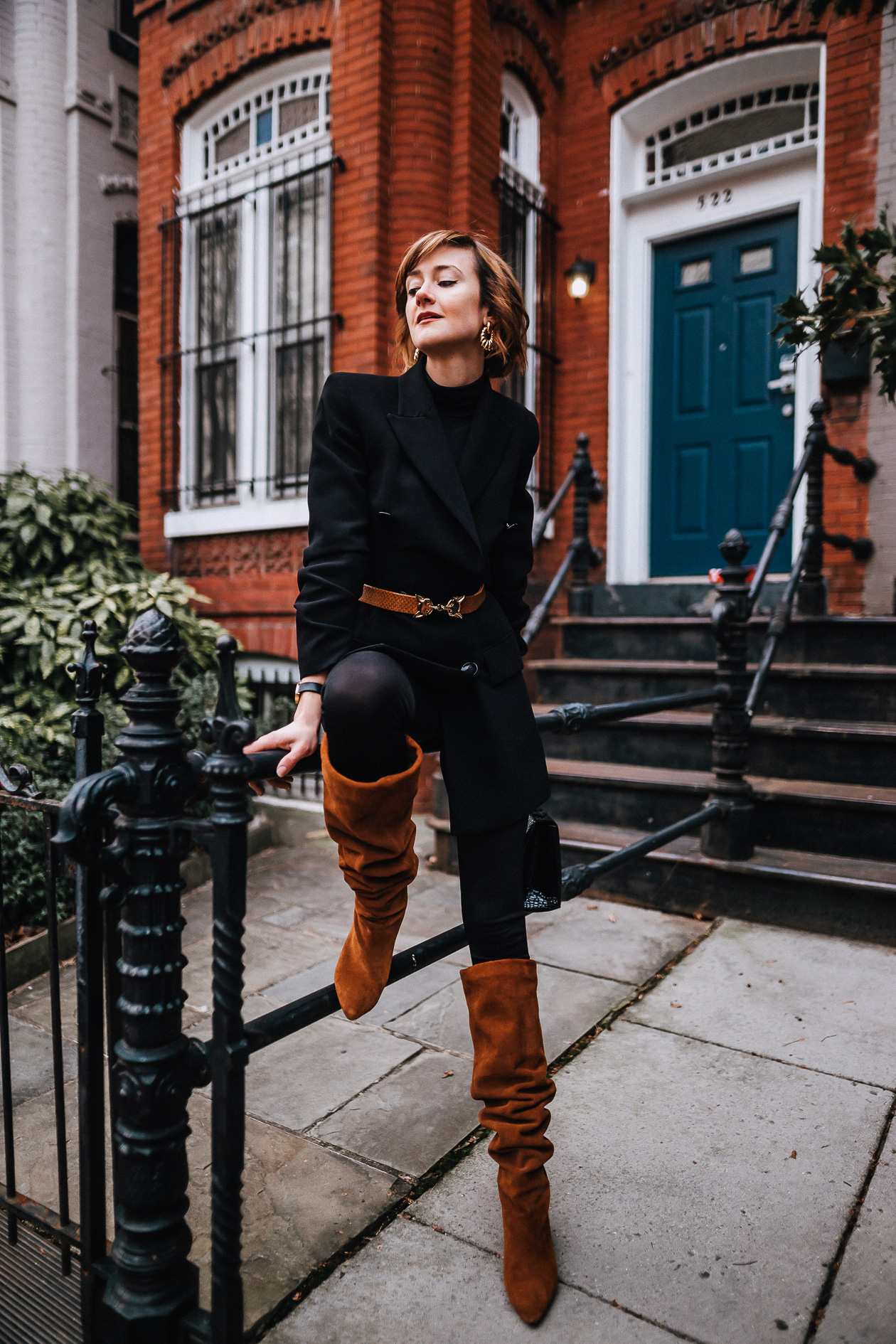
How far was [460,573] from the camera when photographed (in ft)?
5.55

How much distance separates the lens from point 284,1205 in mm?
1958

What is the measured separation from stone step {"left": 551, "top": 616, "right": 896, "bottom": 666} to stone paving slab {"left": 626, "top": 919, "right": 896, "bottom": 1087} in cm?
165

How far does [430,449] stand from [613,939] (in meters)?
2.46

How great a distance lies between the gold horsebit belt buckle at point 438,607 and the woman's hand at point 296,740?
0.79ft

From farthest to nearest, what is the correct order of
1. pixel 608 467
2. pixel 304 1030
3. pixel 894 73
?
pixel 608 467
pixel 894 73
pixel 304 1030

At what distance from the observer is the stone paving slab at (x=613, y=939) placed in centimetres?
326

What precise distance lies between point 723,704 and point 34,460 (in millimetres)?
7215

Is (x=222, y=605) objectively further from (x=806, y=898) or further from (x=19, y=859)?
(x=806, y=898)

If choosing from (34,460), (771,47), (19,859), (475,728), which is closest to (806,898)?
(475,728)

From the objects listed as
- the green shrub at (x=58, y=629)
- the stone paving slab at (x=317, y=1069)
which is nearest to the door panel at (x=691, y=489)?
the green shrub at (x=58, y=629)

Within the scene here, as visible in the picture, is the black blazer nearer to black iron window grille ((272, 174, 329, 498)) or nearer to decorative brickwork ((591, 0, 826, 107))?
black iron window grille ((272, 174, 329, 498))

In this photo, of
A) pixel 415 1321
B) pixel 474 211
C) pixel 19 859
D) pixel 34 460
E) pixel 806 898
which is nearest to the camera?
pixel 415 1321

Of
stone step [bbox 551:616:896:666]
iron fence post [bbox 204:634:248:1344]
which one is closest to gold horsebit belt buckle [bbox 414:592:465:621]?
iron fence post [bbox 204:634:248:1344]

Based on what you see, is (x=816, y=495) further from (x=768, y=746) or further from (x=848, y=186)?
(x=848, y=186)
